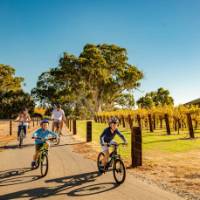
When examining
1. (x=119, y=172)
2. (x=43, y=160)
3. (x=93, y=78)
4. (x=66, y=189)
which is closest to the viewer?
(x=66, y=189)

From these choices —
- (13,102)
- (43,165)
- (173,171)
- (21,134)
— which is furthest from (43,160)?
(13,102)

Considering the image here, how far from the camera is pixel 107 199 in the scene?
5.63 m

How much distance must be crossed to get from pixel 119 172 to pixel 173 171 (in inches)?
84.7

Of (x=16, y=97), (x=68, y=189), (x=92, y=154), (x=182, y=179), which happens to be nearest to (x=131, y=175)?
(x=182, y=179)

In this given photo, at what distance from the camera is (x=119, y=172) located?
6.90 meters

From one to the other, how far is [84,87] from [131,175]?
50.4 meters

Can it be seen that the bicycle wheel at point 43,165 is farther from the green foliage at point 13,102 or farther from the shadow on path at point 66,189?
the green foliage at point 13,102

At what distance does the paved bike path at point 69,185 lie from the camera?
19.4ft

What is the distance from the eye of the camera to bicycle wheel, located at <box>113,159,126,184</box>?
6828mm

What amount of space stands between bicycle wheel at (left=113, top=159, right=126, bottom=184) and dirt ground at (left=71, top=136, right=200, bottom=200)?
2.58 ft

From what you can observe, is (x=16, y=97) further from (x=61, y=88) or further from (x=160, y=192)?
(x=160, y=192)

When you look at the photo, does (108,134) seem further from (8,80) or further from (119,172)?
(8,80)

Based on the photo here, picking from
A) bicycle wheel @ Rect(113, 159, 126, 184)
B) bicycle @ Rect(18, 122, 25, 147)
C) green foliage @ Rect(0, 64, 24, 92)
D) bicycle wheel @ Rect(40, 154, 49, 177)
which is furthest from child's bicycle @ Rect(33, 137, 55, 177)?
green foliage @ Rect(0, 64, 24, 92)

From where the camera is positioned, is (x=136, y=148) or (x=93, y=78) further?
(x=93, y=78)
